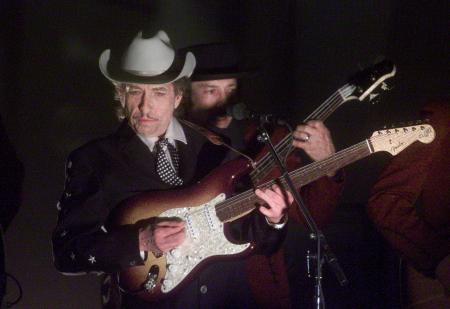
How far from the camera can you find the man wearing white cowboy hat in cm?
280

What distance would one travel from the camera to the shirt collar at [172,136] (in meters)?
3.11

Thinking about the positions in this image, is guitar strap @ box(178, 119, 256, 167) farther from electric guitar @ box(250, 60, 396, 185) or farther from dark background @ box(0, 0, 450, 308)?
dark background @ box(0, 0, 450, 308)

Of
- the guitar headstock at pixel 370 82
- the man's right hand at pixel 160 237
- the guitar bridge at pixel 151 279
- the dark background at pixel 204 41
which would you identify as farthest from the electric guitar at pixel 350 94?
the dark background at pixel 204 41

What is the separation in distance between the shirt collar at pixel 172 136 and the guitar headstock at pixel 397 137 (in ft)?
3.19

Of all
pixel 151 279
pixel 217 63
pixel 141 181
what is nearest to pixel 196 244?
pixel 151 279

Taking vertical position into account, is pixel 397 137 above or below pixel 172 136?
below

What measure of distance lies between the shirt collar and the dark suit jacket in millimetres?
37

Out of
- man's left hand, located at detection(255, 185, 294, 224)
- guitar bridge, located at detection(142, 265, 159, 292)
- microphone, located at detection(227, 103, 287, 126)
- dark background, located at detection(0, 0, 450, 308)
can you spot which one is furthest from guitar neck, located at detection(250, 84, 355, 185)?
dark background, located at detection(0, 0, 450, 308)

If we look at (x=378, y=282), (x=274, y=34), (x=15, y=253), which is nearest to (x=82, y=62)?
(x=15, y=253)

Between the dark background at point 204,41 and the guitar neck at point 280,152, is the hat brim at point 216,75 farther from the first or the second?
the dark background at point 204,41

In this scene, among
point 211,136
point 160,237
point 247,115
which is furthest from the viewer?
point 211,136

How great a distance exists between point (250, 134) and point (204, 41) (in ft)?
4.82

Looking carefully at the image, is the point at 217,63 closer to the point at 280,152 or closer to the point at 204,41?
the point at 280,152

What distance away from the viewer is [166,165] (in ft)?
10.1
